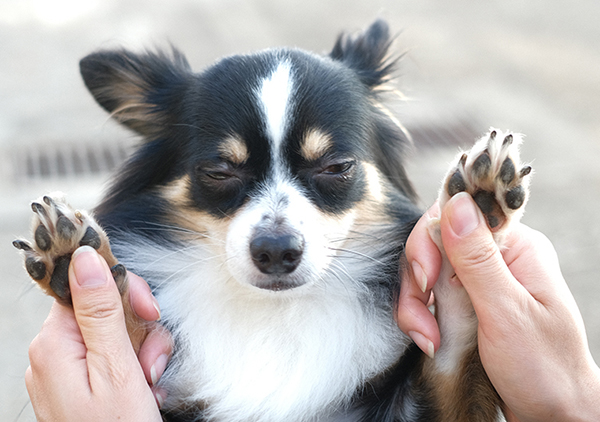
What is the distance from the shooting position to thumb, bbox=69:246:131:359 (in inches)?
73.7

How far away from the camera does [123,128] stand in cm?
→ 285

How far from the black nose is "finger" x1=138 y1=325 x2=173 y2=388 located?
49cm

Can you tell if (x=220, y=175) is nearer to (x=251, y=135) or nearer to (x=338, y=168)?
(x=251, y=135)

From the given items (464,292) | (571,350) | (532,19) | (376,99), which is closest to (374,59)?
(376,99)

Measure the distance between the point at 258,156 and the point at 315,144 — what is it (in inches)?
8.6

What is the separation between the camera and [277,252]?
2121 millimetres

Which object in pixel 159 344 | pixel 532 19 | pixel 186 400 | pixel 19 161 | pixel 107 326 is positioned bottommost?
pixel 19 161

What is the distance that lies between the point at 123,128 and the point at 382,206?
4.10 ft

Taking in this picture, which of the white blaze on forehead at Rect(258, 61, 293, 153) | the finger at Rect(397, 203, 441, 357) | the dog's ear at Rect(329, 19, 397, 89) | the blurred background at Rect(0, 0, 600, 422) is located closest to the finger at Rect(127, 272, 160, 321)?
the white blaze on forehead at Rect(258, 61, 293, 153)

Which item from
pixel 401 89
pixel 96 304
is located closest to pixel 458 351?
pixel 96 304

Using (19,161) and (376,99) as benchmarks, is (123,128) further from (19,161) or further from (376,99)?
(19,161)

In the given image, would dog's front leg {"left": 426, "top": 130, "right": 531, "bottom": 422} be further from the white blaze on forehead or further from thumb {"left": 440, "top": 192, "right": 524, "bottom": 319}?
the white blaze on forehead

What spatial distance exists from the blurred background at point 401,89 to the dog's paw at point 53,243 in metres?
1.18

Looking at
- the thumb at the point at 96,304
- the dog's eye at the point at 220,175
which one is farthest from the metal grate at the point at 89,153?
the thumb at the point at 96,304
